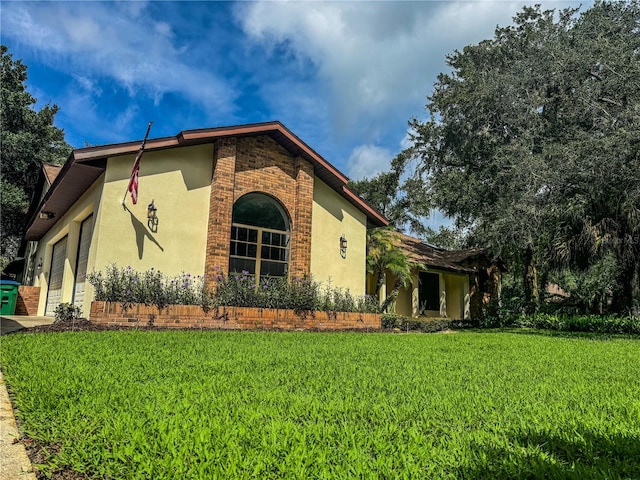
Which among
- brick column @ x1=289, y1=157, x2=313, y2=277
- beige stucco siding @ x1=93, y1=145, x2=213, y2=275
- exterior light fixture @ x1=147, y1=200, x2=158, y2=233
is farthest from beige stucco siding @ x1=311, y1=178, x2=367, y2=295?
Result: exterior light fixture @ x1=147, y1=200, x2=158, y2=233

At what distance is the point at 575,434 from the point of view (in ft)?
9.55

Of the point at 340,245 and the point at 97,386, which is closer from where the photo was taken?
the point at 97,386

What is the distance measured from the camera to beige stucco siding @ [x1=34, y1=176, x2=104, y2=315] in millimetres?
11328

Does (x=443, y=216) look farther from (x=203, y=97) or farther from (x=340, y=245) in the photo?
(x=203, y=97)

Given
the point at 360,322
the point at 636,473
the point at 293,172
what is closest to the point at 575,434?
the point at 636,473

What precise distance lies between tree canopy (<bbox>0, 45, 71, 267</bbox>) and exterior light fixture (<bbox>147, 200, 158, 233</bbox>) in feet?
56.5

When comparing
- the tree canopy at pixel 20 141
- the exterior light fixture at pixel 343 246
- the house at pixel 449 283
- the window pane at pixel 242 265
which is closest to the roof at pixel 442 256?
the house at pixel 449 283

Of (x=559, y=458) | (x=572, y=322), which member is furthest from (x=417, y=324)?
(x=559, y=458)

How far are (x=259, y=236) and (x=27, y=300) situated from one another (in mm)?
11217

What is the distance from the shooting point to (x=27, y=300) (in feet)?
56.1

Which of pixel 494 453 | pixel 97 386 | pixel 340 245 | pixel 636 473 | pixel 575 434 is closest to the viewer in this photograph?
pixel 636 473

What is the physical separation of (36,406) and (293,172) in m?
10.7

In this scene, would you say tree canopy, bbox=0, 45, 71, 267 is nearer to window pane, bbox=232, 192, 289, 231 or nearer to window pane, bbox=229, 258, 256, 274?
window pane, bbox=232, 192, 289, 231

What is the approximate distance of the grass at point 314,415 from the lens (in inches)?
91.2
